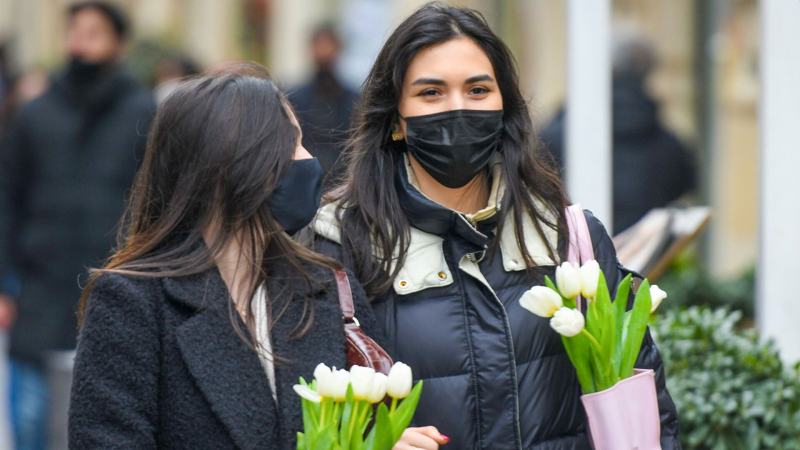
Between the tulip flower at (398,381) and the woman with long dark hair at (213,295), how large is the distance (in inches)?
10.2

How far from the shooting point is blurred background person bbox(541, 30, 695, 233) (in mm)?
6504

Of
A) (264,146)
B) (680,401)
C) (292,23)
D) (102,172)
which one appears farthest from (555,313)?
(292,23)

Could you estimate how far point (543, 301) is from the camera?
2666 mm

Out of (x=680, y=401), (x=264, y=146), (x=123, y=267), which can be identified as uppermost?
(x=264, y=146)

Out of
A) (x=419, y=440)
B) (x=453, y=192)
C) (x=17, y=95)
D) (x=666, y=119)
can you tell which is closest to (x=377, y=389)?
(x=419, y=440)

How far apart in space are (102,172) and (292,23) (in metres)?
11.6

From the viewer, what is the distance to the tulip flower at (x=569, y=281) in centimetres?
268

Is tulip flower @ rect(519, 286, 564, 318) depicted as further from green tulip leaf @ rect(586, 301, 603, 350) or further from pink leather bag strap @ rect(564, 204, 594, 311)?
pink leather bag strap @ rect(564, 204, 594, 311)

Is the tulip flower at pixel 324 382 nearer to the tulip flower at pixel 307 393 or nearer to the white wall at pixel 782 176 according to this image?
the tulip flower at pixel 307 393

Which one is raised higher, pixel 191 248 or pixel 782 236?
pixel 191 248

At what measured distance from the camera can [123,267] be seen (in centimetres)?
256

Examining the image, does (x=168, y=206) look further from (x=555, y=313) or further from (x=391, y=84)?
(x=555, y=313)

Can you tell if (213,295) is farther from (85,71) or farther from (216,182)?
(85,71)

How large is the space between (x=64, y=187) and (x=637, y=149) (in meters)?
3.09
